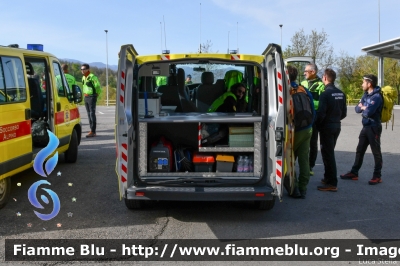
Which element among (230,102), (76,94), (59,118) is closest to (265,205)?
(230,102)

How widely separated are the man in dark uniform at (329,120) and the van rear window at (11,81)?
168 inches

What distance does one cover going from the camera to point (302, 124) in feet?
20.3

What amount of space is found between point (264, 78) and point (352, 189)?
111 inches

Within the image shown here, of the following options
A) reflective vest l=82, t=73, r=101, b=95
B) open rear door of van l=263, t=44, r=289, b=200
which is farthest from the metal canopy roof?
open rear door of van l=263, t=44, r=289, b=200

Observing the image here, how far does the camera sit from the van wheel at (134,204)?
571 centimetres

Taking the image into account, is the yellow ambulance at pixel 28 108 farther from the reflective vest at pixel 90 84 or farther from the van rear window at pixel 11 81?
the reflective vest at pixel 90 84

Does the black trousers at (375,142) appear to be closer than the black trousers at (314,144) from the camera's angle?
Yes

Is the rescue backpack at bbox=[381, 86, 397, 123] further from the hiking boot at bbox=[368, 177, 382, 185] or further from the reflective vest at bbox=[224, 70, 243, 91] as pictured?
the reflective vest at bbox=[224, 70, 243, 91]

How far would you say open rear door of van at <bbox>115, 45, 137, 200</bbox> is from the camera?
4.95 meters

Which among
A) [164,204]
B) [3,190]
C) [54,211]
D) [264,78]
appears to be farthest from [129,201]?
[264,78]

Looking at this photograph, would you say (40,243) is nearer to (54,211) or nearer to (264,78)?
(54,211)

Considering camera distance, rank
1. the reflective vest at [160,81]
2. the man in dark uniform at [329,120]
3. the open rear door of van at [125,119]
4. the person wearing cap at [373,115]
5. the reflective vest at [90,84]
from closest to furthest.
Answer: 1. the open rear door of van at [125,119]
2. the man in dark uniform at [329,120]
3. the person wearing cap at [373,115]
4. the reflective vest at [160,81]
5. the reflective vest at [90,84]

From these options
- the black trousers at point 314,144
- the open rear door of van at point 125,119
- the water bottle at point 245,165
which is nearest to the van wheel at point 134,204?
the open rear door of van at point 125,119

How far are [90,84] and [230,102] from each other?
655cm
